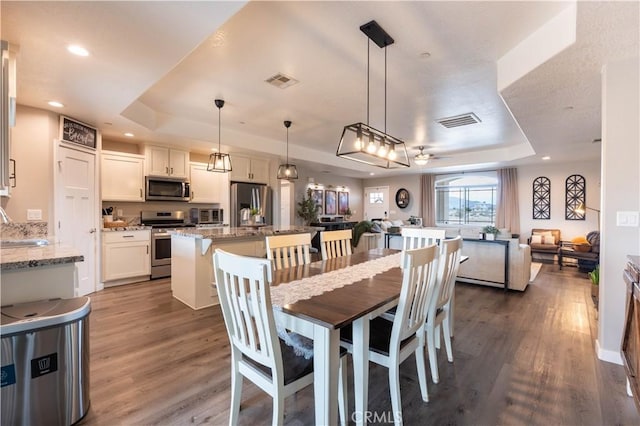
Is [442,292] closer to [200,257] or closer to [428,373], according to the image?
[428,373]

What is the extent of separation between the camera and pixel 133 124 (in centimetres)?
385

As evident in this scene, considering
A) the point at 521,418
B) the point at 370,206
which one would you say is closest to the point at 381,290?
the point at 521,418

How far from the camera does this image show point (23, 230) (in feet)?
10.2

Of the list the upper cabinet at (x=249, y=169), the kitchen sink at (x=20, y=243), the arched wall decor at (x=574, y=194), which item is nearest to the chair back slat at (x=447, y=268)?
the kitchen sink at (x=20, y=243)

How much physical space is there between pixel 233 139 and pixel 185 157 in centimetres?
101

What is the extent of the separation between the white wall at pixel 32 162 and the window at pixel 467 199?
868 cm

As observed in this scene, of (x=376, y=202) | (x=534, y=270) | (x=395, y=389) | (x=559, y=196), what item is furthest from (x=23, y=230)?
(x=559, y=196)

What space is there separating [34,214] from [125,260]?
1331mm

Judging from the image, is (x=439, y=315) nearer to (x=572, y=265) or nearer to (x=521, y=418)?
(x=521, y=418)

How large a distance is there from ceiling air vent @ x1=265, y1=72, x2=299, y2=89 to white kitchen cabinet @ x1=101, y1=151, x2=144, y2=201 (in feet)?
9.80

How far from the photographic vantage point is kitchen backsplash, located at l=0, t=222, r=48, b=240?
2932 mm

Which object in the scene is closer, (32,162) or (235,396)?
(235,396)

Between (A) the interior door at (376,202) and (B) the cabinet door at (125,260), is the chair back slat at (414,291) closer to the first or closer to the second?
(B) the cabinet door at (125,260)

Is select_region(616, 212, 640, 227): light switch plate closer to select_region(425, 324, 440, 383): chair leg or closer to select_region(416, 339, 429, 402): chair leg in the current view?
select_region(425, 324, 440, 383): chair leg
